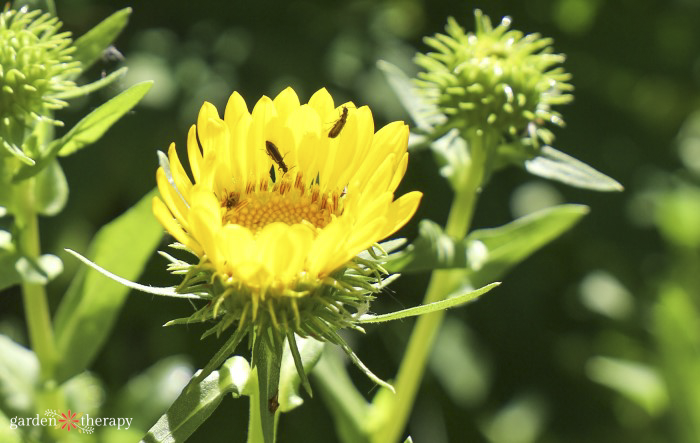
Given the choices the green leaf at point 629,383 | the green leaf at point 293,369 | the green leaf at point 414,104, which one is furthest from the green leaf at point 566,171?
the green leaf at point 629,383

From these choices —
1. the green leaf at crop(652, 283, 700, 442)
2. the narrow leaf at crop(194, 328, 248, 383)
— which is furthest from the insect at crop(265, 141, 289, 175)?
the green leaf at crop(652, 283, 700, 442)

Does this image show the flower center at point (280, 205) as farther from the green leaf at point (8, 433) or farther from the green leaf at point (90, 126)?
the green leaf at point (8, 433)

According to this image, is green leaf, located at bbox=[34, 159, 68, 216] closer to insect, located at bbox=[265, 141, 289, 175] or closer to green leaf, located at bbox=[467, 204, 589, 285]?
insect, located at bbox=[265, 141, 289, 175]

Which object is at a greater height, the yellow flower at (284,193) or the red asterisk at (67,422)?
the yellow flower at (284,193)


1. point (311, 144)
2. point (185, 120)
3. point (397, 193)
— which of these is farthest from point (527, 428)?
point (311, 144)

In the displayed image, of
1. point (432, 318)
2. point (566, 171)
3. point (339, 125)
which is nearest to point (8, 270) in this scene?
point (339, 125)

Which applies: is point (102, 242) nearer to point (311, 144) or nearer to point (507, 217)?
point (311, 144)
